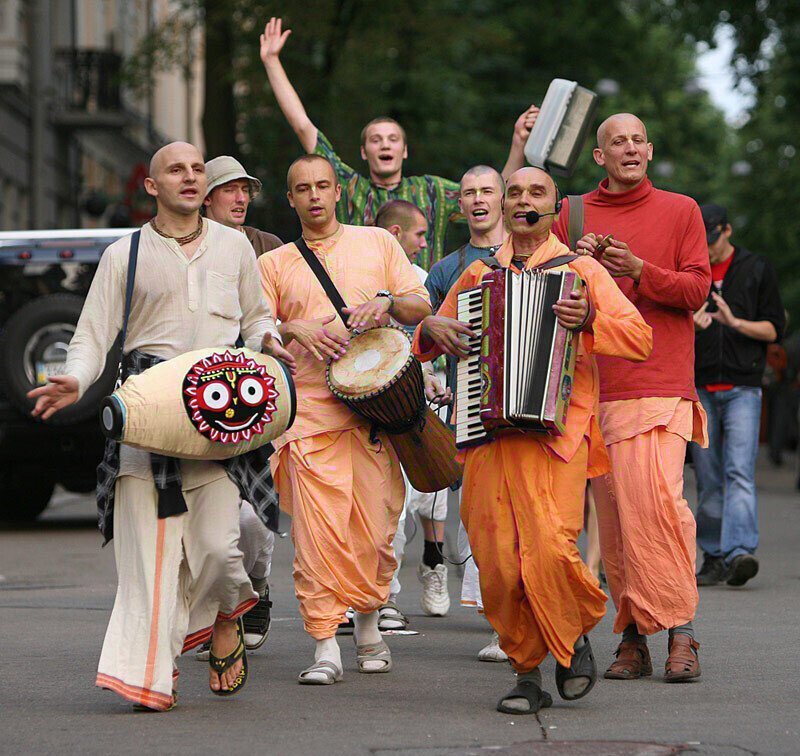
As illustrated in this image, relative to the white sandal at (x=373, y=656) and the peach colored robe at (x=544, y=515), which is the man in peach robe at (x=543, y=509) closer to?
the peach colored robe at (x=544, y=515)

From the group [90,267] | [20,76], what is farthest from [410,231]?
[20,76]

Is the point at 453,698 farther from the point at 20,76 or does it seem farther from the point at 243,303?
the point at 20,76

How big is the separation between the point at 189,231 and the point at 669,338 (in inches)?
81.1

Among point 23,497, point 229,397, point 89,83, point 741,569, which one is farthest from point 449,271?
point 89,83

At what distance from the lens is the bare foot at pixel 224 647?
22.6 ft

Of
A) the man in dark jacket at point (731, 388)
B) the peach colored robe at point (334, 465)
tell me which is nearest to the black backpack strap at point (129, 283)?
the peach colored robe at point (334, 465)

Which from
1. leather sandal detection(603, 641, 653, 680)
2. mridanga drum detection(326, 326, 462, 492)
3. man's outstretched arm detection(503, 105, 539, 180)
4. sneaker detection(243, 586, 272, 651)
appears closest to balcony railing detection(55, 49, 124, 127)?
man's outstretched arm detection(503, 105, 539, 180)

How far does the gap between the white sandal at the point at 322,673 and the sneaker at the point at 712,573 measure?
4.36 m

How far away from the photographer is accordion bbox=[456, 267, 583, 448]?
255 inches

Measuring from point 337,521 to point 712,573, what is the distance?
4465 mm

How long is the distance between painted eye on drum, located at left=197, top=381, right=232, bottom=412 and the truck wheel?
34.4 feet

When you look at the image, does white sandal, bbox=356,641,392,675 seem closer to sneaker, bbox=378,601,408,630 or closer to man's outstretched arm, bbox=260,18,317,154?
sneaker, bbox=378,601,408,630

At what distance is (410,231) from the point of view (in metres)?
9.42

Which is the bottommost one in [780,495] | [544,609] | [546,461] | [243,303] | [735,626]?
[780,495]
